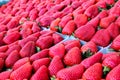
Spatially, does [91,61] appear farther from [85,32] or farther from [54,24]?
[54,24]

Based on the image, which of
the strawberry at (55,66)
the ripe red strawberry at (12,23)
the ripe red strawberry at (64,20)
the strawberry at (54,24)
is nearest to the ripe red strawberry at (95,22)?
the ripe red strawberry at (64,20)

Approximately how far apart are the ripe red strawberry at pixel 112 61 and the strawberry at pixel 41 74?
0.31 m

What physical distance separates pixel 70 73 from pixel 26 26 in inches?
43.4

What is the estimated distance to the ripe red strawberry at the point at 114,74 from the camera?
1269 mm

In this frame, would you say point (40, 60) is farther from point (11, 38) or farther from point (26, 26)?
point (26, 26)

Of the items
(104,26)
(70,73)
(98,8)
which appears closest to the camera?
(70,73)

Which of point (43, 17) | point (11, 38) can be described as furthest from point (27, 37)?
point (43, 17)

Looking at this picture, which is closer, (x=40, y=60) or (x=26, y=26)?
(x=40, y=60)

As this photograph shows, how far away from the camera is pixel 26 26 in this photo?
243cm

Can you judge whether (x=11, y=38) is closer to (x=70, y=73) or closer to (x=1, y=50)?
(x=1, y=50)

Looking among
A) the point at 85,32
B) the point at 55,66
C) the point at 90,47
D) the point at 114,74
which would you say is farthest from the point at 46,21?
the point at 114,74

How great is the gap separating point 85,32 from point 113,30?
0.19m

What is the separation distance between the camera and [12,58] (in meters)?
1.84

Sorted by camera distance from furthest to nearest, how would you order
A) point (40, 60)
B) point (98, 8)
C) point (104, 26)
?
point (98, 8), point (104, 26), point (40, 60)
